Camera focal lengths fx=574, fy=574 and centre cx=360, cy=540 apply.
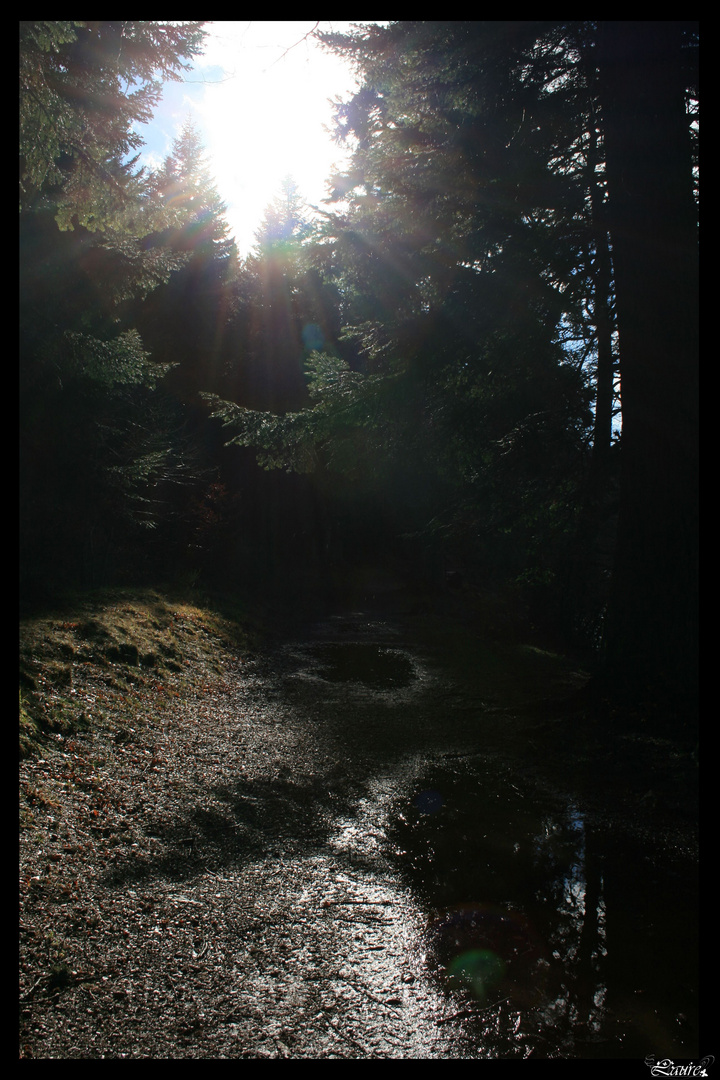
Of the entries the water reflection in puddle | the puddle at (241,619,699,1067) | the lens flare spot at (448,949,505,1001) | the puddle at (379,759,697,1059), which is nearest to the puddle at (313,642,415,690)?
the puddle at (241,619,699,1067)

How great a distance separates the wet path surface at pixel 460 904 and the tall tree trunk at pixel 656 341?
4.90ft

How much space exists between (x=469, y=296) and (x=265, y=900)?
7.50 meters

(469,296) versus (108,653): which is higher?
(469,296)

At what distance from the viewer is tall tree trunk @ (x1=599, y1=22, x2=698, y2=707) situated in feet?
20.6

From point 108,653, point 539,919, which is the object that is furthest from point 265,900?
point 108,653

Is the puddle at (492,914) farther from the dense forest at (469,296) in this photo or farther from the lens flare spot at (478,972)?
the dense forest at (469,296)

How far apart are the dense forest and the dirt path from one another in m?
3.23

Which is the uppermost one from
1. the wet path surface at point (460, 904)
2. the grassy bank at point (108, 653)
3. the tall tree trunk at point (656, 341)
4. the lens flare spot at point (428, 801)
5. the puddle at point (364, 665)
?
the tall tree trunk at point (656, 341)

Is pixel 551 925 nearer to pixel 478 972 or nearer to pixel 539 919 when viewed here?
pixel 539 919

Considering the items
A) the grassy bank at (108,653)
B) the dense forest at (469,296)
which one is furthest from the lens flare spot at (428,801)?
the grassy bank at (108,653)

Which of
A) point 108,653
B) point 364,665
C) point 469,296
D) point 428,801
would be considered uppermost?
point 469,296

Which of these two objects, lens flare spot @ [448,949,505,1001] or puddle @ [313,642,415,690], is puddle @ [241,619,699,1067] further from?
puddle @ [313,642,415,690]

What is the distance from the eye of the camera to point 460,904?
347 centimetres

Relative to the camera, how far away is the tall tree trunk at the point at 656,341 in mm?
6289
